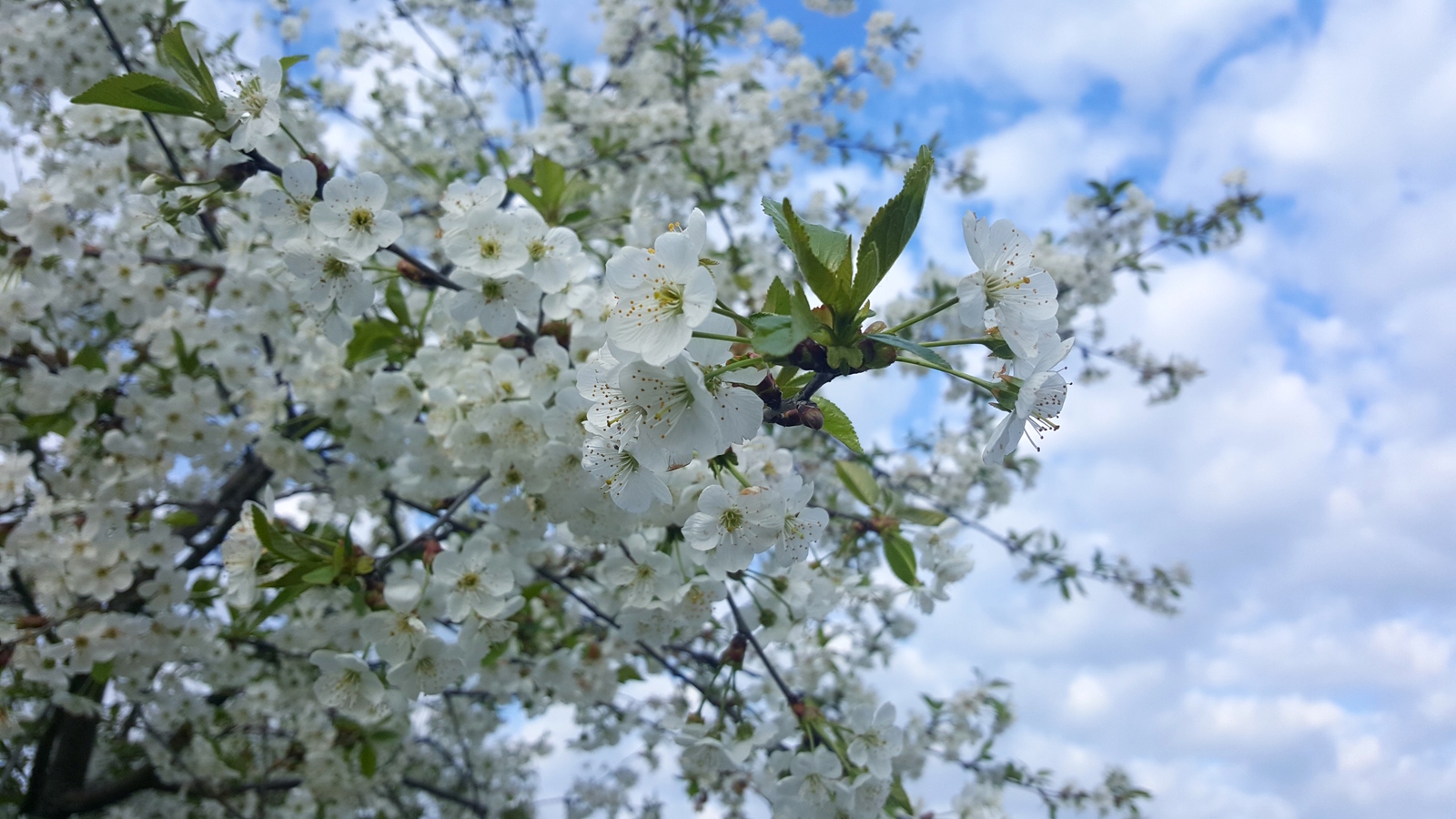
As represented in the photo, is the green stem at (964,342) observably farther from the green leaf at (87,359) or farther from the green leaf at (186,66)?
the green leaf at (87,359)

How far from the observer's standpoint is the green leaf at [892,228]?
1139 millimetres

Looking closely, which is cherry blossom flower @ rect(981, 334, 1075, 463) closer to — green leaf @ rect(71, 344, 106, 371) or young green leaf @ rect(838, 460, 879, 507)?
young green leaf @ rect(838, 460, 879, 507)

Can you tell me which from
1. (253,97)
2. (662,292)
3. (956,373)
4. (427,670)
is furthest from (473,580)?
(956,373)

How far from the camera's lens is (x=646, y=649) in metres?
2.83

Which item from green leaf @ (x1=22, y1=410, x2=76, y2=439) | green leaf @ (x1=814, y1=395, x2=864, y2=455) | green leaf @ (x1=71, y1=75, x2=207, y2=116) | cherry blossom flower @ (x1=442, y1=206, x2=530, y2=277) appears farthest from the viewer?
green leaf @ (x1=22, y1=410, x2=76, y2=439)

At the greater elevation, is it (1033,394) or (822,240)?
(822,240)

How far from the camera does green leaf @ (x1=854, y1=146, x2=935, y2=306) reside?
3.74 ft

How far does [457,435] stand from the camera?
202 centimetres

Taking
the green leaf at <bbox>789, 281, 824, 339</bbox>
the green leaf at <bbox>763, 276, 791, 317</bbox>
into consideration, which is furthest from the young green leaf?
Answer: the green leaf at <bbox>789, 281, 824, 339</bbox>

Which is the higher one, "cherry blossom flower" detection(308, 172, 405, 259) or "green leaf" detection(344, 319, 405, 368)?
"green leaf" detection(344, 319, 405, 368)

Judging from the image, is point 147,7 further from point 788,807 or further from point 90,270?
point 788,807

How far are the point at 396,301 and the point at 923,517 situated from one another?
1.60 m

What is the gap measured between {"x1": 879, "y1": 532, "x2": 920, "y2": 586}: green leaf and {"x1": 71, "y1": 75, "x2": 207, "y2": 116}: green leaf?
Answer: 1.82 metres

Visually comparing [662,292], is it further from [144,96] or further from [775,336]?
[144,96]
